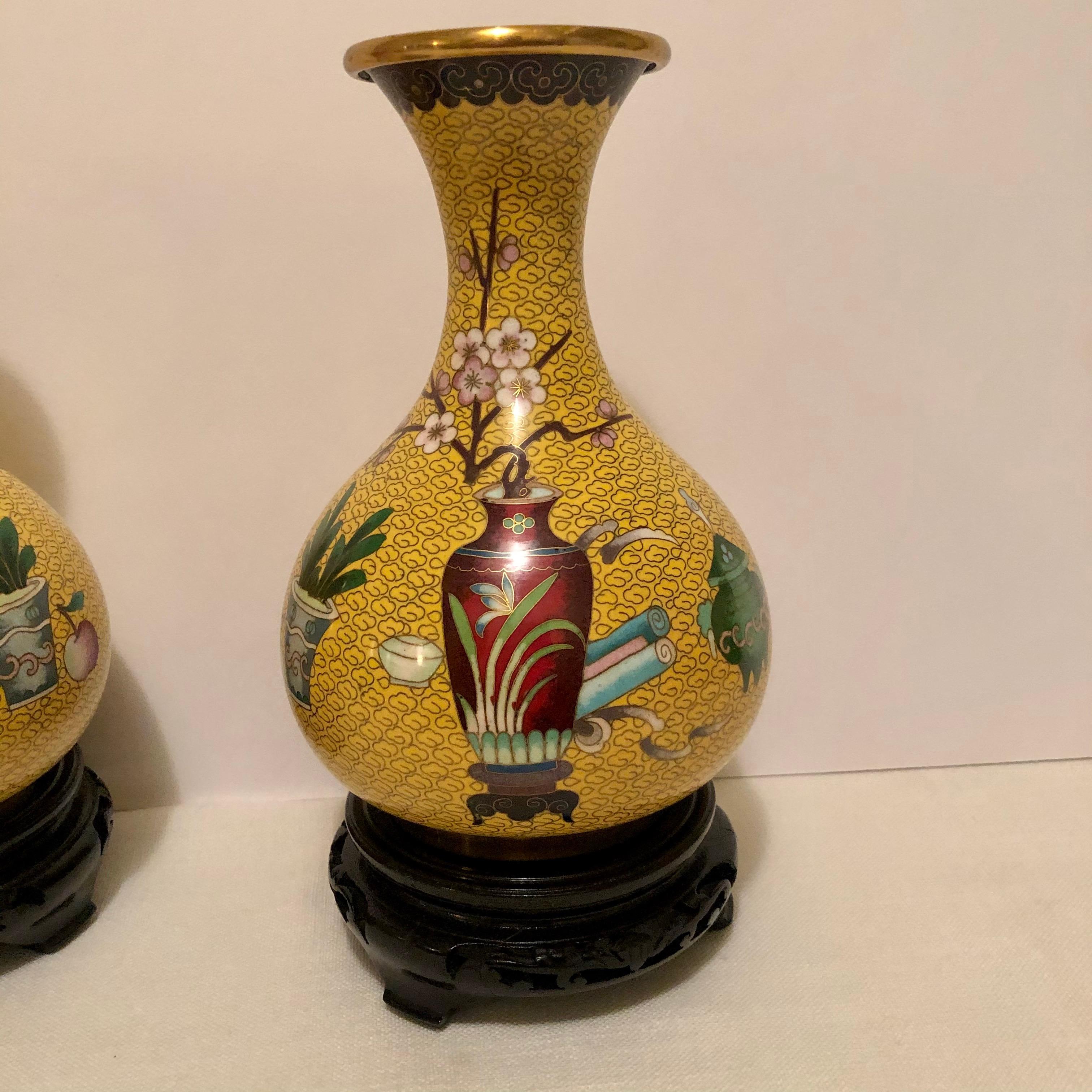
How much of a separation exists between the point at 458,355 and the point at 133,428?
0.51m

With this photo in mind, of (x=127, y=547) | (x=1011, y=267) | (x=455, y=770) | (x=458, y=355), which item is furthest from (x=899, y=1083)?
(x=127, y=547)

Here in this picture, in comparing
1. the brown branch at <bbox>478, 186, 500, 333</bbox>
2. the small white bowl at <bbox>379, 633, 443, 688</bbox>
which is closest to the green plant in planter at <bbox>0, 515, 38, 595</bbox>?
the small white bowl at <bbox>379, 633, 443, 688</bbox>

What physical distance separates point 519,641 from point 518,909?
0.80 ft

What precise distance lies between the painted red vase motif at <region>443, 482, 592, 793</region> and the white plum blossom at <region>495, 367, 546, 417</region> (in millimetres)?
98

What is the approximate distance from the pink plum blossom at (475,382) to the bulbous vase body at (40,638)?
1.31ft

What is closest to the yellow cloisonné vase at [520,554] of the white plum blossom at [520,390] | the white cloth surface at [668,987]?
the white plum blossom at [520,390]

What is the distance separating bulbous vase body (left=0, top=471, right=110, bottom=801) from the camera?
3.21 feet

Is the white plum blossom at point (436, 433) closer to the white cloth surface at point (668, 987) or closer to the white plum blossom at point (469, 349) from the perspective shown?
the white plum blossom at point (469, 349)

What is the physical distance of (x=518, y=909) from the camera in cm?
95

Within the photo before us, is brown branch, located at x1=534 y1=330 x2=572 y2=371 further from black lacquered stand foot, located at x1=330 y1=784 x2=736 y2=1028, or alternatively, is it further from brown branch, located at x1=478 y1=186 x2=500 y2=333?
A: black lacquered stand foot, located at x1=330 y1=784 x2=736 y2=1028

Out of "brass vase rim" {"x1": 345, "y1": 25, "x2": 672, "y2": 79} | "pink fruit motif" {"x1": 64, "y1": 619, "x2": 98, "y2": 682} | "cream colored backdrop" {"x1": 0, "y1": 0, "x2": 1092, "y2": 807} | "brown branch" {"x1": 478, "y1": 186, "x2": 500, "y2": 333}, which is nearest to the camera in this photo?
"brass vase rim" {"x1": 345, "y1": 25, "x2": 672, "y2": 79}

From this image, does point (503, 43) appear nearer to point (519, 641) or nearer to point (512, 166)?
point (512, 166)

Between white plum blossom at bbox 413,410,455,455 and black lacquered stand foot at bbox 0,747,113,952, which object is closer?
white plum blossom at bbox 413,410,455,455

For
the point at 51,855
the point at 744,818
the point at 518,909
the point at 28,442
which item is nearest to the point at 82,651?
the point at 51,855
